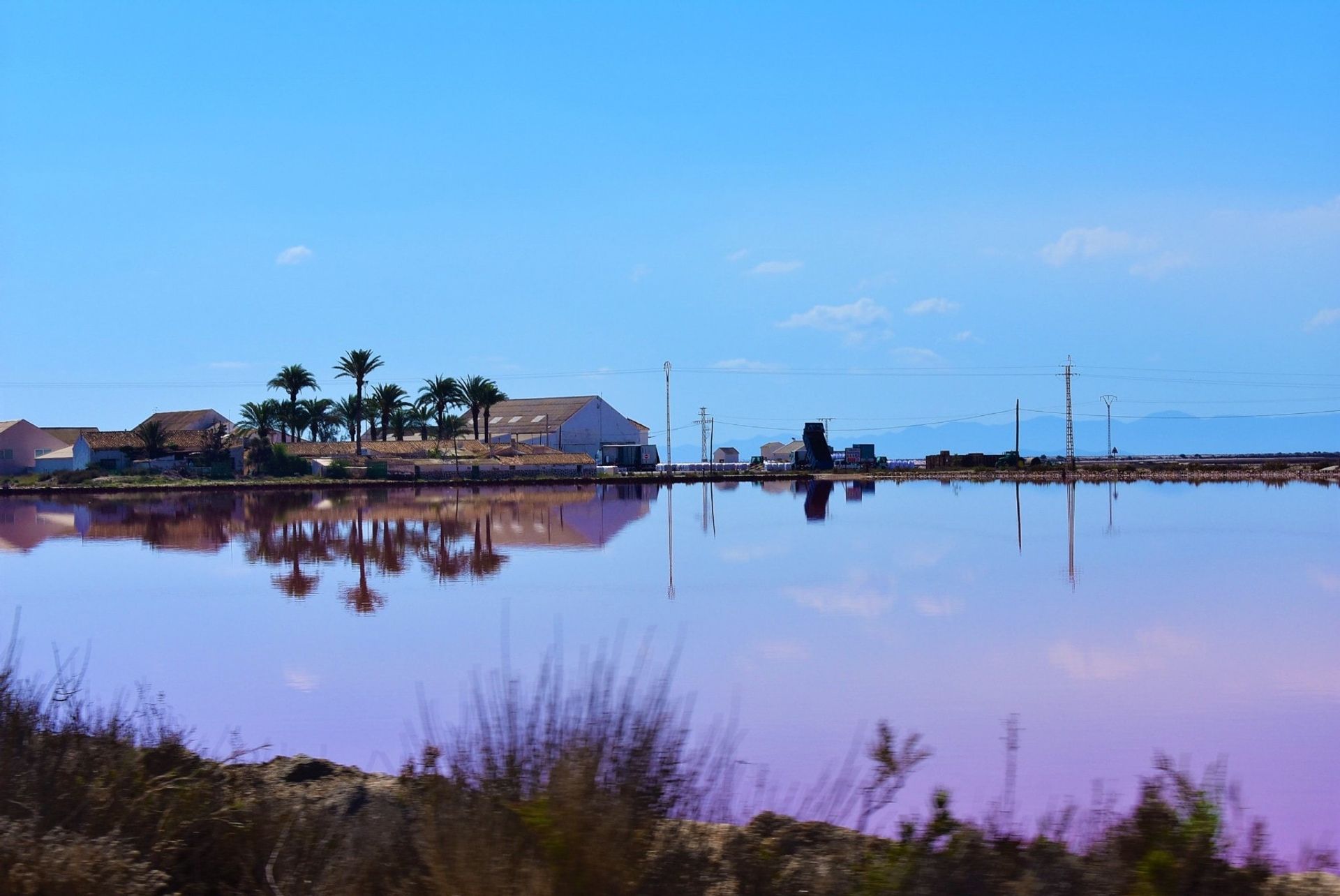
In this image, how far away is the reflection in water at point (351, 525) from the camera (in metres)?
25.5

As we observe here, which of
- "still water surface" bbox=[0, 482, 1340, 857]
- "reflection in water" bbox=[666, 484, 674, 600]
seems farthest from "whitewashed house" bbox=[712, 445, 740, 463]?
"still water surface" bbox=[0, 482, 1340, 857]

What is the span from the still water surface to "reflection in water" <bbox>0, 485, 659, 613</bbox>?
0.80 ft

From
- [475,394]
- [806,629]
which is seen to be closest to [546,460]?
[475,394]

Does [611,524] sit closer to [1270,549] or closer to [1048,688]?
[1270,549]

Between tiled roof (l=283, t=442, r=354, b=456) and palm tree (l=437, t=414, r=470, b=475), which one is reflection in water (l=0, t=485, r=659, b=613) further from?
palm tree (l=437, t=414, r=470, b=475)

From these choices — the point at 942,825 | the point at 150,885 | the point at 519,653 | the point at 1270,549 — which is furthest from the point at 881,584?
the point at 150,885

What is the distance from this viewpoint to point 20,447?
83312 millimetres

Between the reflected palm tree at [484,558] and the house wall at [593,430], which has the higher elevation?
the house wall at [593,430]

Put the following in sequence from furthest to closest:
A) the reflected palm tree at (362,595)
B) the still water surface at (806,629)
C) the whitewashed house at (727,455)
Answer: the whitewashed house at (727,455)
the reflected palm tree at (362,595)
the still water surface at (806,629)

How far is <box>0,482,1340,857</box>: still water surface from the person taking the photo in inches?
378

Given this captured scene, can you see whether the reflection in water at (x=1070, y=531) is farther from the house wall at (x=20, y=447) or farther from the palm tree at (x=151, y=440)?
the house wall at (x=20, y=447)

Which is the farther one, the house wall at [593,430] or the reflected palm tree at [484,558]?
the house wall at [593,430]

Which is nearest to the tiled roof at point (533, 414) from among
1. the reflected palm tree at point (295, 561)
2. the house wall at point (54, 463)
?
the house wall at point (54, 463)

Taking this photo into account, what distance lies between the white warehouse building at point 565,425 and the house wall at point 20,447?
29876mm
